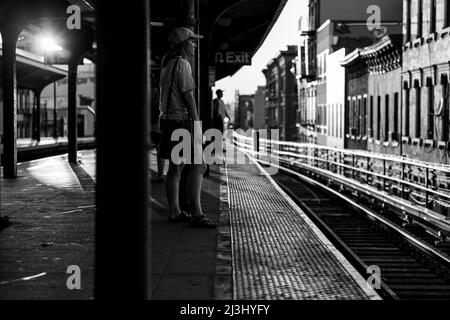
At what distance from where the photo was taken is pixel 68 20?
16953 millimetres

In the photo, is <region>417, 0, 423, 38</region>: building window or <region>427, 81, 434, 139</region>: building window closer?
<region>427, 81, 434, 139</region>: building window

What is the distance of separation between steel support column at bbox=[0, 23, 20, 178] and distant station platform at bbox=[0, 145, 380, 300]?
128 inches

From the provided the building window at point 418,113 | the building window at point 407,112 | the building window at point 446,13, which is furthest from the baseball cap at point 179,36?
the building window at point 407,112

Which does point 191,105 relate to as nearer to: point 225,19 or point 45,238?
point 45,238

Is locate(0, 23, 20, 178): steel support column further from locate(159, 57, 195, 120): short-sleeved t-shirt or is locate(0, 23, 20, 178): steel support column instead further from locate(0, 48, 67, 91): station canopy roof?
locate(0, 48, 67, 91): station canopy roof

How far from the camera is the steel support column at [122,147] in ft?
10.1

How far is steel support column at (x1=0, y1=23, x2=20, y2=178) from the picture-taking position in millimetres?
14836

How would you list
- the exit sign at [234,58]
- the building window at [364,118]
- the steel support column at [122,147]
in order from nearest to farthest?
the steel support column at [122,147]
the exit sign at [234,58]
the building window at [364,118]

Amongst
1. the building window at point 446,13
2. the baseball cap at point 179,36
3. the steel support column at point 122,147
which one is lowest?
the steel support column at point 122,147

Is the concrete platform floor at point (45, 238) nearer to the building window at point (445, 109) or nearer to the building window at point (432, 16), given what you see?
the building window at point (445, 109)

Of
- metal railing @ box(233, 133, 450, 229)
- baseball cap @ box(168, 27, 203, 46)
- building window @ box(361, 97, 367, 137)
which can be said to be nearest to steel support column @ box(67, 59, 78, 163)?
metal railing @ box(233, 133, 450, 229)

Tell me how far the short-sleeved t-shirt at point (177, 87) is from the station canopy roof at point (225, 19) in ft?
25.7
